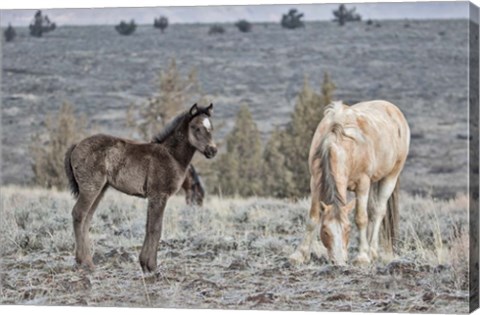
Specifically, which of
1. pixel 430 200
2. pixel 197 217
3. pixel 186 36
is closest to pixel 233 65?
pixel 186 36

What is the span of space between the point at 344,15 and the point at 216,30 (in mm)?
1483

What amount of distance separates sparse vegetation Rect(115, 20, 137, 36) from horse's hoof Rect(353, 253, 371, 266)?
3.90 meters

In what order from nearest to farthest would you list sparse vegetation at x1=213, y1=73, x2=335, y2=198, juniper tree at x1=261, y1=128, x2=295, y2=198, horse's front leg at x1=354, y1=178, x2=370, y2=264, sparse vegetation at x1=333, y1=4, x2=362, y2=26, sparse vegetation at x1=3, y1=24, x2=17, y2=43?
horse's front leg at x1=354, y1=178, x2=370, y2=264 < sparse vegetation at x1=333, y1=4, x2=362, y2=26 < sparse vegetation at x1=3, y1=24, x2=17, y2=43 < sparse vegetation at x1=213, y1=73, x2=335, y2=198 < juniper tree at x1=261, y1=128, x2=295, y2=198

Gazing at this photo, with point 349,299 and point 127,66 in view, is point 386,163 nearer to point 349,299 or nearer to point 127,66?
point 349,299

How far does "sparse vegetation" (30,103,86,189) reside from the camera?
17.2 m

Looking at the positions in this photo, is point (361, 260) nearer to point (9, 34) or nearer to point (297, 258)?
point (297, 258)

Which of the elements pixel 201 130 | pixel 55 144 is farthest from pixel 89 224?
pixel 201 130

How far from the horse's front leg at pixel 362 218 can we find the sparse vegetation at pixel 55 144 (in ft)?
11.0

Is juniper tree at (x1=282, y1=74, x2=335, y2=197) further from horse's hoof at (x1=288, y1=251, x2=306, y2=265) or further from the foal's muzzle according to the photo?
the foal's muzzle

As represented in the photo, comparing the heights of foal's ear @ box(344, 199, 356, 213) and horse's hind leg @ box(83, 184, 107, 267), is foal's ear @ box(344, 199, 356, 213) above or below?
above

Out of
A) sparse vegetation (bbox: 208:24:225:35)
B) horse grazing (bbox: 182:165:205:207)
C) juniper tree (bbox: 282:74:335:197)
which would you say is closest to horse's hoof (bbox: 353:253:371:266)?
juniper tree (bbox: 282:74:335:197)

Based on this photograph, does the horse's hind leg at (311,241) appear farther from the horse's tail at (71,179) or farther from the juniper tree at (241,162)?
the juniper tree at (241,162)

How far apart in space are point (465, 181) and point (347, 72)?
2.72 m

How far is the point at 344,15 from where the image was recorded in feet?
56.3
